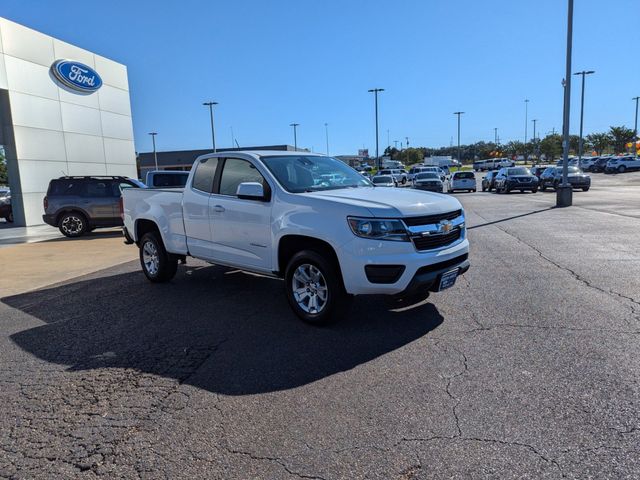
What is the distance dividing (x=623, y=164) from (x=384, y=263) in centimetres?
6547

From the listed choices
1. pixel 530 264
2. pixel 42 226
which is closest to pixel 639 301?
pixel 530 264

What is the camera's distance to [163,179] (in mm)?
15961

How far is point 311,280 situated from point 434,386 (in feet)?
6.27

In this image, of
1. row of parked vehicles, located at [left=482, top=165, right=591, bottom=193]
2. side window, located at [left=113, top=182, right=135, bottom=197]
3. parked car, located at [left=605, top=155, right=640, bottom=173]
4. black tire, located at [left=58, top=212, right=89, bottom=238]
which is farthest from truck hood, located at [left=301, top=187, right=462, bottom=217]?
parked car, located at [left=605, top=155, right=640, bottom=173]

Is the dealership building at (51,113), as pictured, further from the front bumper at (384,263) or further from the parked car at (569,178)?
the parked car at (569,178)

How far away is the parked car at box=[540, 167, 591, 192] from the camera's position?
1185 inches

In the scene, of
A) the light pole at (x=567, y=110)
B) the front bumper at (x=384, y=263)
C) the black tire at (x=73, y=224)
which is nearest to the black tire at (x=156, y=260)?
the front bumper at (x=384, y=263)

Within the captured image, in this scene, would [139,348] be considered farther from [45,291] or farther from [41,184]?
[41,184]

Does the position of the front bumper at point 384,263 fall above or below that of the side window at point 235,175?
below

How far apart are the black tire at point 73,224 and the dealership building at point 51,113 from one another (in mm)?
4619

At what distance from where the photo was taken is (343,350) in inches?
185

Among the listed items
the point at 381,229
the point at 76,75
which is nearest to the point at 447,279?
the point at 381,229

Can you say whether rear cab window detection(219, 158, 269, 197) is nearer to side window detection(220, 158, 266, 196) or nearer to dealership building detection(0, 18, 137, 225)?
side window detection(220, 158, 266, 196)

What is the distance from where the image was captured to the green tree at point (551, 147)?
97.2 m
